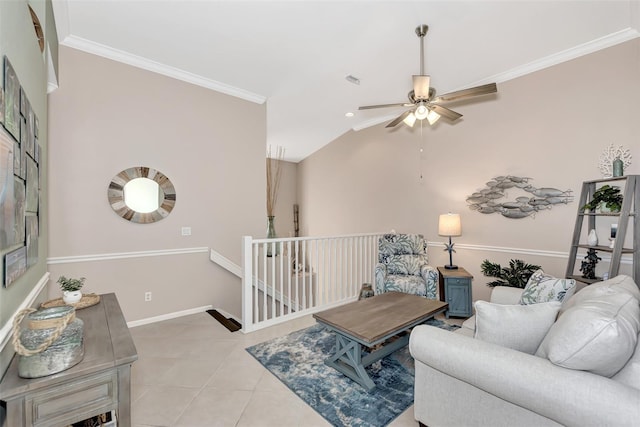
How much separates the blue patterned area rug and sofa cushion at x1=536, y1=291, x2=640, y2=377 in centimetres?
115

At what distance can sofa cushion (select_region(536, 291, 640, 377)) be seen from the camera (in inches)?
43.4

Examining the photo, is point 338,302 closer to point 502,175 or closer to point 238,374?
point 238,374

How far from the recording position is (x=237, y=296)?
4227 millimetres

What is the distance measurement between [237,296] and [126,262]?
1.55m

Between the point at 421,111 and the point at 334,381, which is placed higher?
the point at 421,111

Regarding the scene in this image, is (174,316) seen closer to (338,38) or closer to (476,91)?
(338,38)

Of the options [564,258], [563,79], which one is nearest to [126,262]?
[564,258]

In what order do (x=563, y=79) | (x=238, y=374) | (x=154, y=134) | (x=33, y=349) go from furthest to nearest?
(x=154, y=134) → (x=563, y=79) → (x=238, y=374) → (x=33, y=349)

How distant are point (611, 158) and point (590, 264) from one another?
1.16 m

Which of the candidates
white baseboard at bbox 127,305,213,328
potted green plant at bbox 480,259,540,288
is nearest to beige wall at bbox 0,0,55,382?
white baseboard at bbox 127,305,213,328

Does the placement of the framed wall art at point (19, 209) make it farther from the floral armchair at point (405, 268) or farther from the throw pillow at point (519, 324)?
the floral armchair at point (405, 268)

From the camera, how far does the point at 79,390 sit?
1197 millimetres

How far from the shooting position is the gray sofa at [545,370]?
3.47 ft

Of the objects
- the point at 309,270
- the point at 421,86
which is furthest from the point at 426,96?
the point at 309,270
